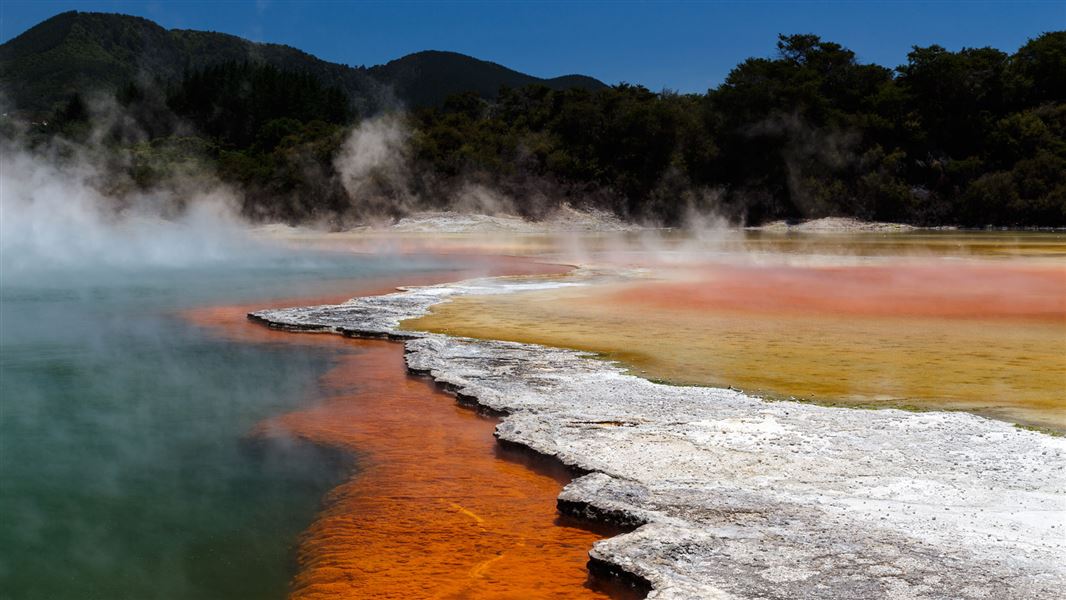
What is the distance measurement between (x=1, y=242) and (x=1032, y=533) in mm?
31311

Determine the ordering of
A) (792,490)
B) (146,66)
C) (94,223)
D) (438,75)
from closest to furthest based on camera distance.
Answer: (792,490) < (94,223) < (146,66) < (438,75)

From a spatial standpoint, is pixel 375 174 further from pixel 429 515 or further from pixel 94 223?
pixel 429 515

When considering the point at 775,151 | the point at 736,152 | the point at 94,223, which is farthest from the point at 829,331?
the point at 736,152

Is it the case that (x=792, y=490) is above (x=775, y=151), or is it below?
below

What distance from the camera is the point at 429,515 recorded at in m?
5.66

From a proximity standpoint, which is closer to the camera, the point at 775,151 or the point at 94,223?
the point at 94,223

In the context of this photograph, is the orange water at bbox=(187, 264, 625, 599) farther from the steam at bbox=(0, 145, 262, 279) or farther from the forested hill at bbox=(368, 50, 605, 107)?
the forested hill at bbox=(368, 50, 605, 107)

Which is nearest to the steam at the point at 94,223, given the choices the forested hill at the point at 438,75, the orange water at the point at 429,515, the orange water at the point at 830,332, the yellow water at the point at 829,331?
the yellow water at the point at 829,331

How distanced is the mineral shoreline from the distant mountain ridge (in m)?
113

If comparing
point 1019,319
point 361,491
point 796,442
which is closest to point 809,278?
point 1019,319

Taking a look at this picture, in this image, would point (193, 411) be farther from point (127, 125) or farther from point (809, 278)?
point (127, 125)

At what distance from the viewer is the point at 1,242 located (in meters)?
29.5

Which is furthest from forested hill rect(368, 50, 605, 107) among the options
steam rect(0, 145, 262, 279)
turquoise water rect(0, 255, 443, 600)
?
turquoise water rect(0, 255, 443, 600)

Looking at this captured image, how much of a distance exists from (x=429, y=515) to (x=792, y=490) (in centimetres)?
213
